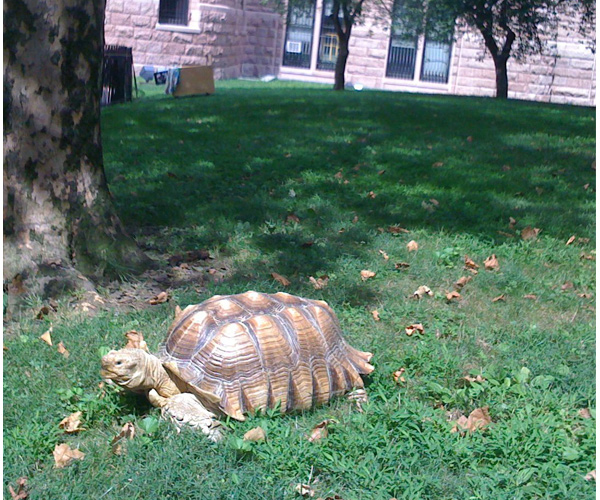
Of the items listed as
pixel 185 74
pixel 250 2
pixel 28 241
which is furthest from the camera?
pixel 250 2

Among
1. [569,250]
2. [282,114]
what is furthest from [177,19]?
[569,250]

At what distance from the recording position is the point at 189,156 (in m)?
10.1

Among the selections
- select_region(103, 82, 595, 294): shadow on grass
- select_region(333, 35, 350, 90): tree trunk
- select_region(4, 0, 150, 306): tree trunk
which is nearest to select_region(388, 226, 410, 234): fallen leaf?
select_region(103, 82, 595, 294): shadow on grass

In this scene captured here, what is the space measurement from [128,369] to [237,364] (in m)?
0.59

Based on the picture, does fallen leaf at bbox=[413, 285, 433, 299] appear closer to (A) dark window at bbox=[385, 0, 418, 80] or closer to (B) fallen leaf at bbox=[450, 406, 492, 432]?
(B) fallen leaf at bbox=[450, 406, 492, 432]

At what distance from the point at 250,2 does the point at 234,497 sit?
100 ft

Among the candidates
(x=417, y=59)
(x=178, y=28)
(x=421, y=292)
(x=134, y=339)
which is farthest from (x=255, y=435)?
(x=417, y=59)

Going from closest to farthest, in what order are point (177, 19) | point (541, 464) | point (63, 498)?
point (63, 498) → point (541, 464) → point (177, 19)

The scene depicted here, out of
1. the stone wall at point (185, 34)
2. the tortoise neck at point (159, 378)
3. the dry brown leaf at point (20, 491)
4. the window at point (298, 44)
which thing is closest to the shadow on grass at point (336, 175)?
the tortoise neck at point (159, 378)

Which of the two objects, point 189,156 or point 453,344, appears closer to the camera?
point 453,344

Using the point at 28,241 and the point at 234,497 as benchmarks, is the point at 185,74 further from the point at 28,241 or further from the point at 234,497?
the point at 234,497

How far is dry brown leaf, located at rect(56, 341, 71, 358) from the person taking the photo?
4778 millimetres

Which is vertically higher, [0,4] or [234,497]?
[0,4]

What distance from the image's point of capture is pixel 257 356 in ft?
13.2
